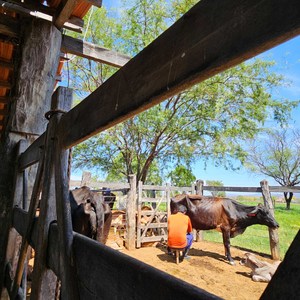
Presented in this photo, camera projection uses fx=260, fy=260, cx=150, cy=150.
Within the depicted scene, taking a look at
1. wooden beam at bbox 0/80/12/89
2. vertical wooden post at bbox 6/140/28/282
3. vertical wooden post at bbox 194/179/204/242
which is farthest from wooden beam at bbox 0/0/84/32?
vertical wooden post at bbox 194/179/204/242

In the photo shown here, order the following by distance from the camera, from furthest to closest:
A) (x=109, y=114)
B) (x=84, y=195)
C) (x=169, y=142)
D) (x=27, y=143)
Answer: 1. (x=169, y=142)
2. (x=84, y=195)
3. (x=27, y=143)
4. (x=109, y=114)

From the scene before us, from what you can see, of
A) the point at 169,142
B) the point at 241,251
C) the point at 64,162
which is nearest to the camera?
the point at 64,162

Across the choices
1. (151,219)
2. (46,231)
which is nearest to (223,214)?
(151,219)

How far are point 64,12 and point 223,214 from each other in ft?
23.5

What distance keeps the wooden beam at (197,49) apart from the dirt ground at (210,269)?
524 centimetres

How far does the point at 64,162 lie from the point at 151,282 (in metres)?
0.72

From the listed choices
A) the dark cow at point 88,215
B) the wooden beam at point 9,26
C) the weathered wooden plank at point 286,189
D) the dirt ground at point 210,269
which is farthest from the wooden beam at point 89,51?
the weathered wooden plank at point 286,189

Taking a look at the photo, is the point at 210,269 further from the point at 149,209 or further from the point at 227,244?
the point at 149,209

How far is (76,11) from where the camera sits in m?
2.63

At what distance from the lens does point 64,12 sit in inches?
94.7

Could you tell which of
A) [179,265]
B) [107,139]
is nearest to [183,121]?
[107,139]

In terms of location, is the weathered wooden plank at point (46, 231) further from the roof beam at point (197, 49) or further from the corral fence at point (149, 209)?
the corral fence at point (149, 209)

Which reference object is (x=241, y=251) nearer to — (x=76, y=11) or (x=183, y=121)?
(x=183, y=121)

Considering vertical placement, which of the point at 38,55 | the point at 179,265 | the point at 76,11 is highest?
the point at 76,11
